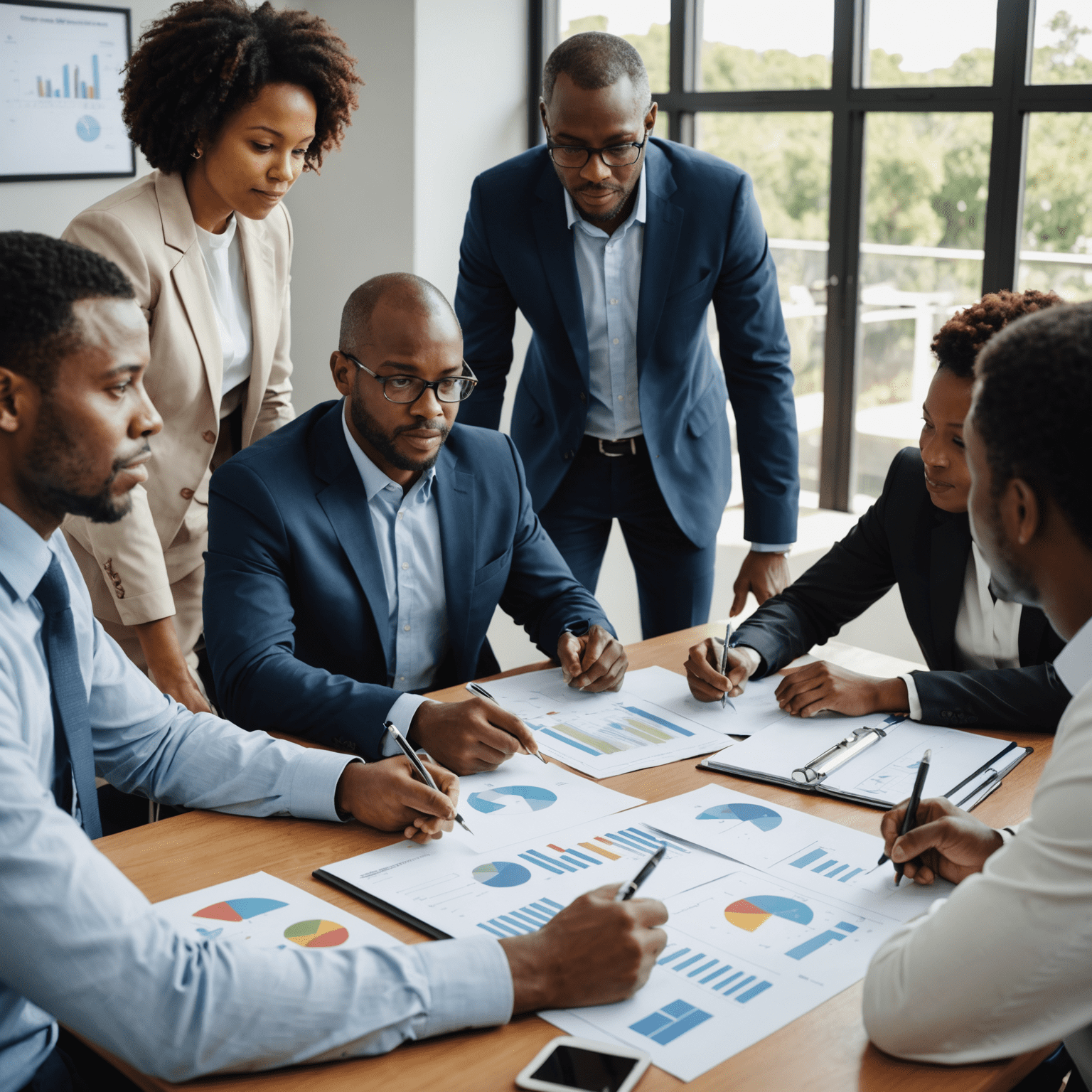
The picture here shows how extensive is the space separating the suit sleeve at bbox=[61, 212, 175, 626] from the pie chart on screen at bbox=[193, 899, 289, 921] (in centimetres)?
102

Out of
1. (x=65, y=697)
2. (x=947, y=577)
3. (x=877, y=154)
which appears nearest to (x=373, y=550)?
(x=65, y=697)

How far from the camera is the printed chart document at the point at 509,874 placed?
4.34ft

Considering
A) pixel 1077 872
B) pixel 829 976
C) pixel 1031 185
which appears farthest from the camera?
pixel 1031 185

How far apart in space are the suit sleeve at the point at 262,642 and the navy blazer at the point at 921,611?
69 centimetres

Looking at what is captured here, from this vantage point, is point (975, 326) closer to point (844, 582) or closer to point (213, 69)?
point (844, 582)

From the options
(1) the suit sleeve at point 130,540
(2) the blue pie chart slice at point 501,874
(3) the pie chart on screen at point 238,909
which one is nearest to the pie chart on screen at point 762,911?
(2) the blue pie chart slice at point 501,874

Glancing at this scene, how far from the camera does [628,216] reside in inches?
107

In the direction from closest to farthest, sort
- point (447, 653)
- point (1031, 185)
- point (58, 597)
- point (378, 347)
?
point (58, 597), point (378, 347), point (447, 653), point (1031, 185)

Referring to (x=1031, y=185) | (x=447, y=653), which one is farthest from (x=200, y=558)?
(x=1031, y=185)

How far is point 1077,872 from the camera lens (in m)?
1.02

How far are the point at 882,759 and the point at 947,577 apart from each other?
531mm

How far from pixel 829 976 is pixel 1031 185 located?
2.91 metres

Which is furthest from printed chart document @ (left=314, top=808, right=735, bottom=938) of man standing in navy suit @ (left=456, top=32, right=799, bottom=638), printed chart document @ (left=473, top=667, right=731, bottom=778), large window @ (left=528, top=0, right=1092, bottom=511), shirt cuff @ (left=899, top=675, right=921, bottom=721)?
large window @ (left=528, top=0, right=1092, bottom=511)

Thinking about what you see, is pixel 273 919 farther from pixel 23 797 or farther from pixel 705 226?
pixel 705 226
